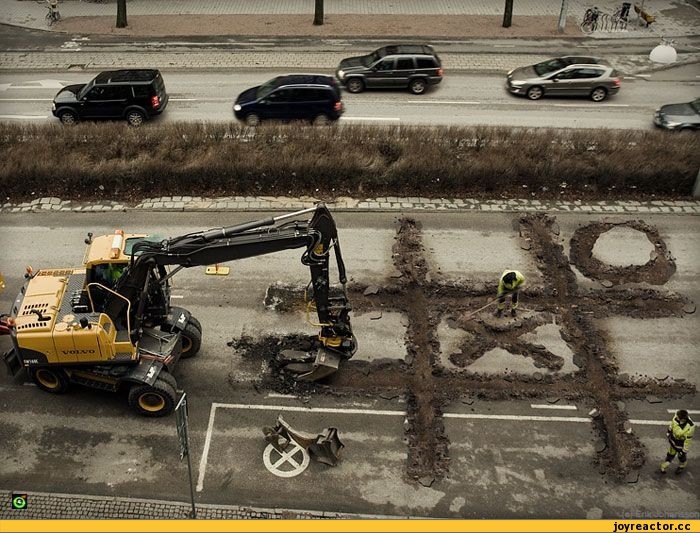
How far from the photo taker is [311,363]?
15.6 meters

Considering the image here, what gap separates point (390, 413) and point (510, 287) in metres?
4.73

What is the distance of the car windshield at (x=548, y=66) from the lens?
94.0ft

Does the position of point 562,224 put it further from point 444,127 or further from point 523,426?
point 523,426

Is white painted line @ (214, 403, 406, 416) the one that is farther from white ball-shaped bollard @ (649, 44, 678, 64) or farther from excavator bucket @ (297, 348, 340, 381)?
white ball-shaped bollard @ (649, 44, 678, 64)

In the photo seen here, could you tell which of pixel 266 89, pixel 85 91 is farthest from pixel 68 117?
pixel 266 89

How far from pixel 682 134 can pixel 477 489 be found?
16727mm

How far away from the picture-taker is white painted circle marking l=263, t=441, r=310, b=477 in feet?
44.7

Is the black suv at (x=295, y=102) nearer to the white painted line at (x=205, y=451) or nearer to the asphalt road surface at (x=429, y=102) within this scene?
the asphalt road surface at (x=429, y=102)

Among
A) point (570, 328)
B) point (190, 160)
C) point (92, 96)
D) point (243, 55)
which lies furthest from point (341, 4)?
point (570, 328)

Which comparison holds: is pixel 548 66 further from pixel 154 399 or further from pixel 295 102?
pixel 154 399

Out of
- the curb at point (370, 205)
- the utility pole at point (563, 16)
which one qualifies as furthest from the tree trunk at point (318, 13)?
the curb at point (370, 205)

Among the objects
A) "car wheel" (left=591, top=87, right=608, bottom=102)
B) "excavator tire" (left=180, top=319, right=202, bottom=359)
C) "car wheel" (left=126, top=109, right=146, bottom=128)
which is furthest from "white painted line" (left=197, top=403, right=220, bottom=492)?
"car wheel" (left=591, top=87, right=608, bottom=102)

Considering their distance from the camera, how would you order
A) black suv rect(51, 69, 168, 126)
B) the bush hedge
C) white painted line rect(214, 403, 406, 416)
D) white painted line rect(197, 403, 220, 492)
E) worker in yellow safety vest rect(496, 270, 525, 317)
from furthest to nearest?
1. black suv rect(51, 69, 168, 126)
2. the bush hedge
3. worker in yellow safety vest rect(496, 270, 525, 317)
4. white painted line rect(214, 403, 406, 416)
5. white painted line rect(197, 403, 220, 492)

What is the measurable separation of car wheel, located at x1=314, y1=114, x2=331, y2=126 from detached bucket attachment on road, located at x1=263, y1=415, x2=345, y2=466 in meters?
14.5
